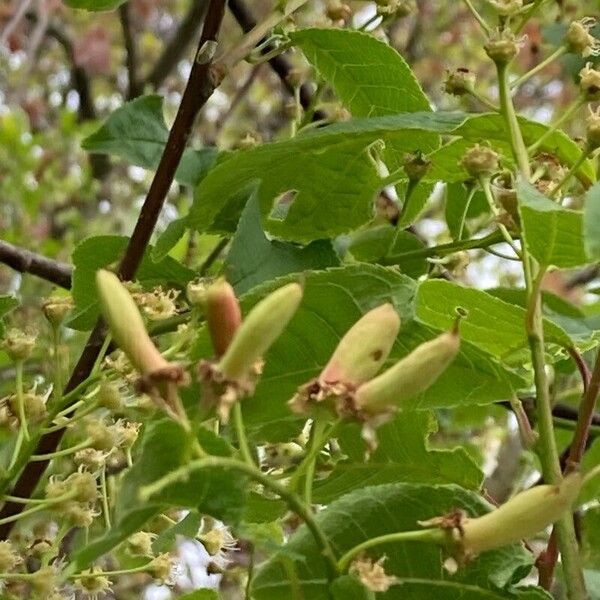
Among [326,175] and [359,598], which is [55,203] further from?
[359,598]

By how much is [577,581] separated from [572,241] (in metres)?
0.13

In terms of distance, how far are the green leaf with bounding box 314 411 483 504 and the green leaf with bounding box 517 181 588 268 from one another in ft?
0.36

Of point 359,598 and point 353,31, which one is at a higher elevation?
point 353,31

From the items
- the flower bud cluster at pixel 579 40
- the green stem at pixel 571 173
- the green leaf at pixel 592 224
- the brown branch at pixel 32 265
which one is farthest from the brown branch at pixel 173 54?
the green leaf at pixel 592 224

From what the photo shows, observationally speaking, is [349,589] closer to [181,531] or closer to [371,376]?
[371,376]

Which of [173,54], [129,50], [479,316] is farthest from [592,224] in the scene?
[173,54]

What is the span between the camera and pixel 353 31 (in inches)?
23.6

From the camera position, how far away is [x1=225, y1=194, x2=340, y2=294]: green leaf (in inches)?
21.4

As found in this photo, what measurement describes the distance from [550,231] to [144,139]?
354 millimetres

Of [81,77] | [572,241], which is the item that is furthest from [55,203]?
[572,241]

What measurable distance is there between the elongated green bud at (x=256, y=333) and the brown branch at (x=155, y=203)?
9.0 inches

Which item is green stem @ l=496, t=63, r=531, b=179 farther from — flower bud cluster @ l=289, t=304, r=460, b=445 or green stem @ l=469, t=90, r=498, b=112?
flower bud cluster @ l=289, t=304, r=460, b=445

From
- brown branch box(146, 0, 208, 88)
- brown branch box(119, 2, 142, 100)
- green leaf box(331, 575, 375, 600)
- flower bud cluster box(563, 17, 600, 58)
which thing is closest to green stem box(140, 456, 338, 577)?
green leaf box(331, 575, 375, 600)

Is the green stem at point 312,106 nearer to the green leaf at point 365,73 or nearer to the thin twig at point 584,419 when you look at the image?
the green leaf at point 365,73
